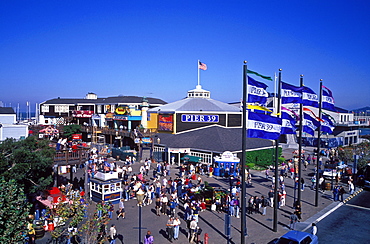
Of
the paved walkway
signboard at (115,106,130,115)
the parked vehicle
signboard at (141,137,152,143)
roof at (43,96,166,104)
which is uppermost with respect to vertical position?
roof at (43,96,166,104)

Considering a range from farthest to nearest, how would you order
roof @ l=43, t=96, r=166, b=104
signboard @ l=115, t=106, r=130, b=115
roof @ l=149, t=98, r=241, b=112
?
roof @ l=43, t=96, r=166, b=104 < signboard @ l=115, t=106, r=130, b=115 < roof @ l=149, t=98, r=241, b=112

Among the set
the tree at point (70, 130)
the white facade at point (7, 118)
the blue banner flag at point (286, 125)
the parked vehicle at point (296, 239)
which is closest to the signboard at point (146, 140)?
the white facade at point (7, 118)

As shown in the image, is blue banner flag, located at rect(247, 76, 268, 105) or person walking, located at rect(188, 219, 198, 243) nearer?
blue banner flag, located at rect(247, 76, 268, 105)

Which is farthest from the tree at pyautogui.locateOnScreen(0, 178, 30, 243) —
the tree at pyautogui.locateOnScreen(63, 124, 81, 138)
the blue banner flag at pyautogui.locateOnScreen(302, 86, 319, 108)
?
the tree at pyautogui.locateOnScreen(63, 124, 81, 138)

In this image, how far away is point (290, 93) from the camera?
18516 mm

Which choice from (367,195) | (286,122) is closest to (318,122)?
(286,122)

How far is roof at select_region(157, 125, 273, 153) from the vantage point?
37781mm

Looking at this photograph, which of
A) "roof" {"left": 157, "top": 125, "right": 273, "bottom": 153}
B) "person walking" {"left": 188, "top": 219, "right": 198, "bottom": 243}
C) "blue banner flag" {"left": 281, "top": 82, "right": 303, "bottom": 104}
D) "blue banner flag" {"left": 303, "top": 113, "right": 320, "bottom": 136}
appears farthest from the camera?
"roof" {"left": 157, "top": 125, "right": 273, "bottom": 153}

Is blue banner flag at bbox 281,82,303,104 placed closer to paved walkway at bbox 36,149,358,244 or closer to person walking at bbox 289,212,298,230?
person walking at bbox 289,212,298,230

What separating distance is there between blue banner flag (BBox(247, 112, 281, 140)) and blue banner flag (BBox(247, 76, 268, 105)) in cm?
71

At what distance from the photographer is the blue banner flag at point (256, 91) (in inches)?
554

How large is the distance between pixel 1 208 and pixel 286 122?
45.2 feet

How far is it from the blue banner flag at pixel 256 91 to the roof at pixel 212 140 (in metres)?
21.7

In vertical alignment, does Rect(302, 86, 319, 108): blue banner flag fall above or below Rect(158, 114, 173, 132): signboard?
above
